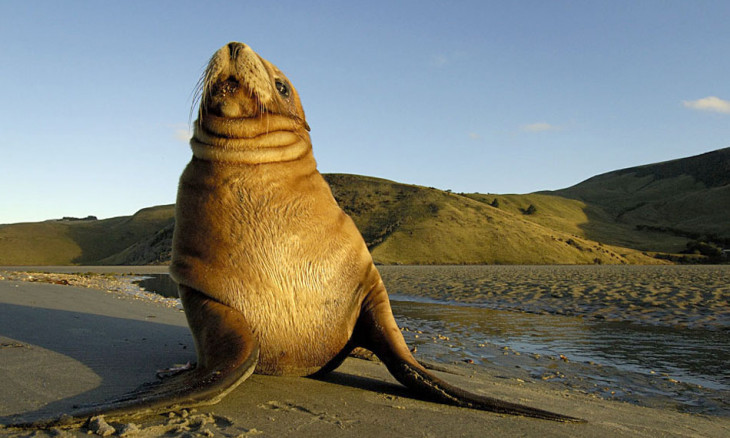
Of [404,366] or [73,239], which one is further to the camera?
[73,239]

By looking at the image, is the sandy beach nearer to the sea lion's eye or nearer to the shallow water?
the shallow water

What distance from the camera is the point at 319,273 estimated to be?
13.4 ft

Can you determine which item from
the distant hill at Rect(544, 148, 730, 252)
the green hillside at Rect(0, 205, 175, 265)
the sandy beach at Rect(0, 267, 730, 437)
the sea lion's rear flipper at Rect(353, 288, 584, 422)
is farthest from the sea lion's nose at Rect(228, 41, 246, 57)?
the green hillside at Rect(0, 205, 175, 265)

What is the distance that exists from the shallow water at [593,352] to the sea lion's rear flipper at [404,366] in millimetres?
2337

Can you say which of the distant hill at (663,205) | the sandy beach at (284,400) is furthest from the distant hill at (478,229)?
the sandy beach at (284,400)

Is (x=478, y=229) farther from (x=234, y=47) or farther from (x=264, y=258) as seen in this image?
(x=264, y=258)

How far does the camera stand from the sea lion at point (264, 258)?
148 inches

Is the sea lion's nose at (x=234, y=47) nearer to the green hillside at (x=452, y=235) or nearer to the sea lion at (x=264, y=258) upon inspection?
the sea lion at (x=264, y=258)

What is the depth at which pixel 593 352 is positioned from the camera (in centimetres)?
797

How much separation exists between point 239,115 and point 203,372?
6.45 ft

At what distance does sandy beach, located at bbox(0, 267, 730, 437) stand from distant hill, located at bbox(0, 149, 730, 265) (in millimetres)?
44397

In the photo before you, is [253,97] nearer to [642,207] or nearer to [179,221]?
[179,221]

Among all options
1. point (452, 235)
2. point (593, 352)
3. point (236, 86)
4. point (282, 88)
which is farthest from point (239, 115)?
point (452, 235)

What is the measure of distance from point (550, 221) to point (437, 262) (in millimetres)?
31160
